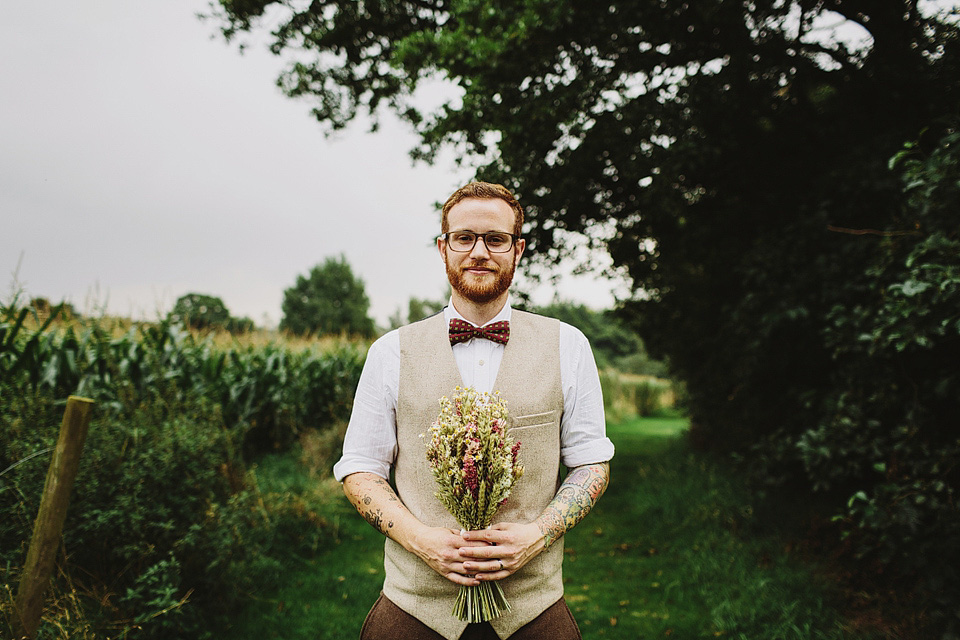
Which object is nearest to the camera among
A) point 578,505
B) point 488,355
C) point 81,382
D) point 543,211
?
point 578,505

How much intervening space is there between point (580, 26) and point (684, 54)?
3.73ft

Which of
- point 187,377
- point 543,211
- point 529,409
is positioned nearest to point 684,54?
point 543,211

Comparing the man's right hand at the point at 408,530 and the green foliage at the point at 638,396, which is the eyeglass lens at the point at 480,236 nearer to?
the man's right hand at the point at 408,530

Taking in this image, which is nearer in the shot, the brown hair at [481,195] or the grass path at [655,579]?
the brown hair at [481,195]

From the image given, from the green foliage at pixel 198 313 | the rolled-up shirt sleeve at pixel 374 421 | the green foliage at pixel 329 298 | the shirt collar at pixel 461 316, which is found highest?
the green foliage at pixel 329 298

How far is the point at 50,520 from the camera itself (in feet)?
8.57

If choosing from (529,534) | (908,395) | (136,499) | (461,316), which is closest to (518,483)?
(529,534)

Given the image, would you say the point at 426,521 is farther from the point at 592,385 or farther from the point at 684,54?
the point at 684,54

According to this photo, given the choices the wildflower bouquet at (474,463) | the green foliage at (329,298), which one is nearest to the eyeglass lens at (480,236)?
the wildflower bouquet at (474,463)

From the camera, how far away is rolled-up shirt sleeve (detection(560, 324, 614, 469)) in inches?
76.2

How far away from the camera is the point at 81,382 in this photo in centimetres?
462

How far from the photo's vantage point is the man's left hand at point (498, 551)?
1.62 m

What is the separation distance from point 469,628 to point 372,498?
20.6 inches

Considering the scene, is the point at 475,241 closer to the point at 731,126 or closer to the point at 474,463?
the point at 474,463
